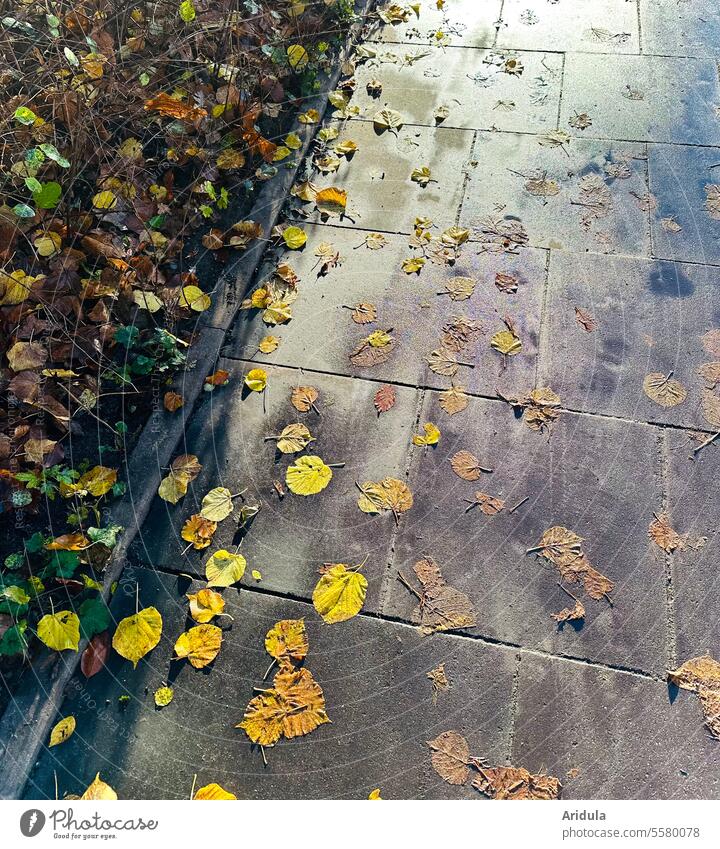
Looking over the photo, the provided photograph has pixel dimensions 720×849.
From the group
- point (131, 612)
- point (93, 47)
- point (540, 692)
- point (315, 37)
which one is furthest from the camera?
point (315, 37)

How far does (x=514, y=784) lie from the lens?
2256 mm

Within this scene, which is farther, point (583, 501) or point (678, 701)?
point (583, 501)

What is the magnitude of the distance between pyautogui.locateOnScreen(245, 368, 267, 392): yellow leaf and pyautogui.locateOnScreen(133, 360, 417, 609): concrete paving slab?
0.04 m

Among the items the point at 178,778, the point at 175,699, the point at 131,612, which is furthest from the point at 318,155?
the point at 178,778

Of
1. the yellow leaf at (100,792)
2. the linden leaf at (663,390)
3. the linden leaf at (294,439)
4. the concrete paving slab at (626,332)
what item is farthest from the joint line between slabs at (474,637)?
the linden leaf at (663,390)

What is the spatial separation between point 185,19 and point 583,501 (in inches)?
148

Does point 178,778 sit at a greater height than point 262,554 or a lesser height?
lesser

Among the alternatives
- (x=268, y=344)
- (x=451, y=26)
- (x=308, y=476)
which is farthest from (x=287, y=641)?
(x=451, y=26)

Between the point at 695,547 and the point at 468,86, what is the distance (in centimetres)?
350

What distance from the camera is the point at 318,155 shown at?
417cm

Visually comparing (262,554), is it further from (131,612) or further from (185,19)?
(185,19)

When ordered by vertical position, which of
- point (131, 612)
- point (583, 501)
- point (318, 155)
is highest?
point (318, 155)

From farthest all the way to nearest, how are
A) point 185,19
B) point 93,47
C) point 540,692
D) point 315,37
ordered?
point 315,37
point 185,19
point 93,47
point 540,692

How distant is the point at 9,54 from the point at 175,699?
12.5 feet
